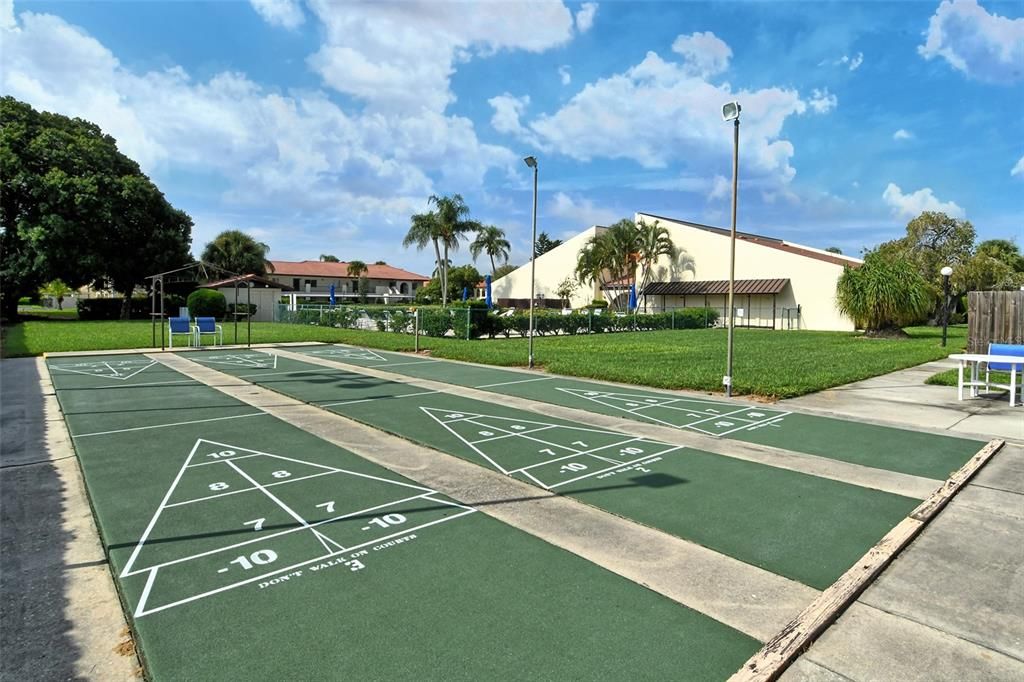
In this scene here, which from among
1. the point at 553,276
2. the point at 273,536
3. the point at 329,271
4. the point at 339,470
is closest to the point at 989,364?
the point at 339,470

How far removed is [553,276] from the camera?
57.9 metres

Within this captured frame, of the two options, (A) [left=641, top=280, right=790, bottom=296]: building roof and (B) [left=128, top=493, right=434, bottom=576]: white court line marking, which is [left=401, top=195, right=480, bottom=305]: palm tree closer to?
(A) [left=641, top=280, right=790, bottom=296]: building roof

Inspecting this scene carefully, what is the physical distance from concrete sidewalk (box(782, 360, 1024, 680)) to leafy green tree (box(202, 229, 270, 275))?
63.4 metres

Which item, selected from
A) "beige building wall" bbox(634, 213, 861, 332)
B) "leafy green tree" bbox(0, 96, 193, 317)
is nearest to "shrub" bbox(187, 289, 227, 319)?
"leafy green tree" bbox(0, 96, 193, 317)

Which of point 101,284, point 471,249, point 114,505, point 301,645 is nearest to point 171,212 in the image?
point 101,284

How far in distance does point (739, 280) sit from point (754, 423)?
1514 inches

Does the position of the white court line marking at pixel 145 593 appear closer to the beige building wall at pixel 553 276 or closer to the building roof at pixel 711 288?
the building roof at pixel 711 288

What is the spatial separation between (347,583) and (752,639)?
246 centimetres

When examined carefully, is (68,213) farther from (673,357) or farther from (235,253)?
(673,357)

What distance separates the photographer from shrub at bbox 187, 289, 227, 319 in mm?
40438

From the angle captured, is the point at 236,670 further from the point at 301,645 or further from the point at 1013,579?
the point at 1013,579

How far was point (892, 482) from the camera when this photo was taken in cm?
588

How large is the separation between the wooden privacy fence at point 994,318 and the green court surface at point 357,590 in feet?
49.1

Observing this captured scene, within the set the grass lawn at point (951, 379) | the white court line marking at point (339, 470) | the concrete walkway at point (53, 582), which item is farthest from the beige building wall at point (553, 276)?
the concrete walkway at point (53, 582)
